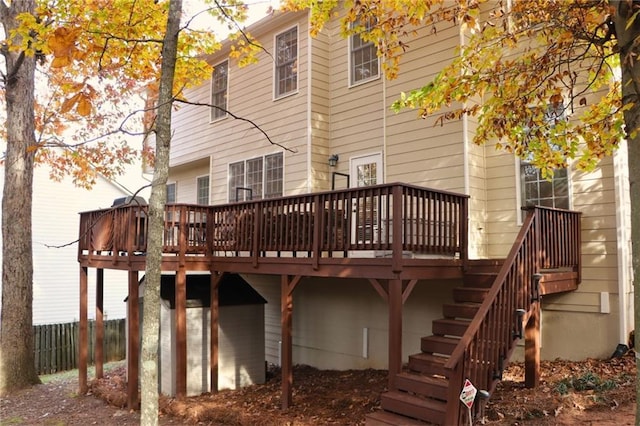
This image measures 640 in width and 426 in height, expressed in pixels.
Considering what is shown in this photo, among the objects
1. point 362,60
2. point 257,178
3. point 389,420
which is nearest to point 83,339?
point 257,178

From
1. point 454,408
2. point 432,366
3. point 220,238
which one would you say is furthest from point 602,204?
point 220,238

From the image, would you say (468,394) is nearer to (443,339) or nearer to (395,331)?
(395,331)

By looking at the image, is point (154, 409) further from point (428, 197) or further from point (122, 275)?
point (122, 275)

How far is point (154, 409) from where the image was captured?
5.96m

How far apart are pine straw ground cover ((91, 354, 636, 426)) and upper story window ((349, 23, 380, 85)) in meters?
6.07

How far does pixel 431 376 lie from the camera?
6141 mm

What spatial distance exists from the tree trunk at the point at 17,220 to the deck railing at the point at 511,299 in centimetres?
971

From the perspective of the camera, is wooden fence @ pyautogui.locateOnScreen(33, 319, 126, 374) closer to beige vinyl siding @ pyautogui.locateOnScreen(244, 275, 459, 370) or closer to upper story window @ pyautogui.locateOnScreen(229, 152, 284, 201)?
beige vinyl siding @ pyautogui.locateOnScreen(244, 275, 459, 370)

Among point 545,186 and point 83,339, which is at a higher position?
point 545,186

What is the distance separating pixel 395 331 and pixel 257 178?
288 inches

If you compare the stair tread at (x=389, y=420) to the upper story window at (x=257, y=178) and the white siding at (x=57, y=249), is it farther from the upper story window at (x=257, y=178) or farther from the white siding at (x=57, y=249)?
the white siding at (x=57, y=249)

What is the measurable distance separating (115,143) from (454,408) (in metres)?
17.0

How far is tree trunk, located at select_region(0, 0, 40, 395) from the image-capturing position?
35.6 feet

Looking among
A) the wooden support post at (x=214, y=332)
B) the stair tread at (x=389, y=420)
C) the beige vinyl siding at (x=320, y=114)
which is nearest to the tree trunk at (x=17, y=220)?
the wooden support post at (x=214, y=332)
